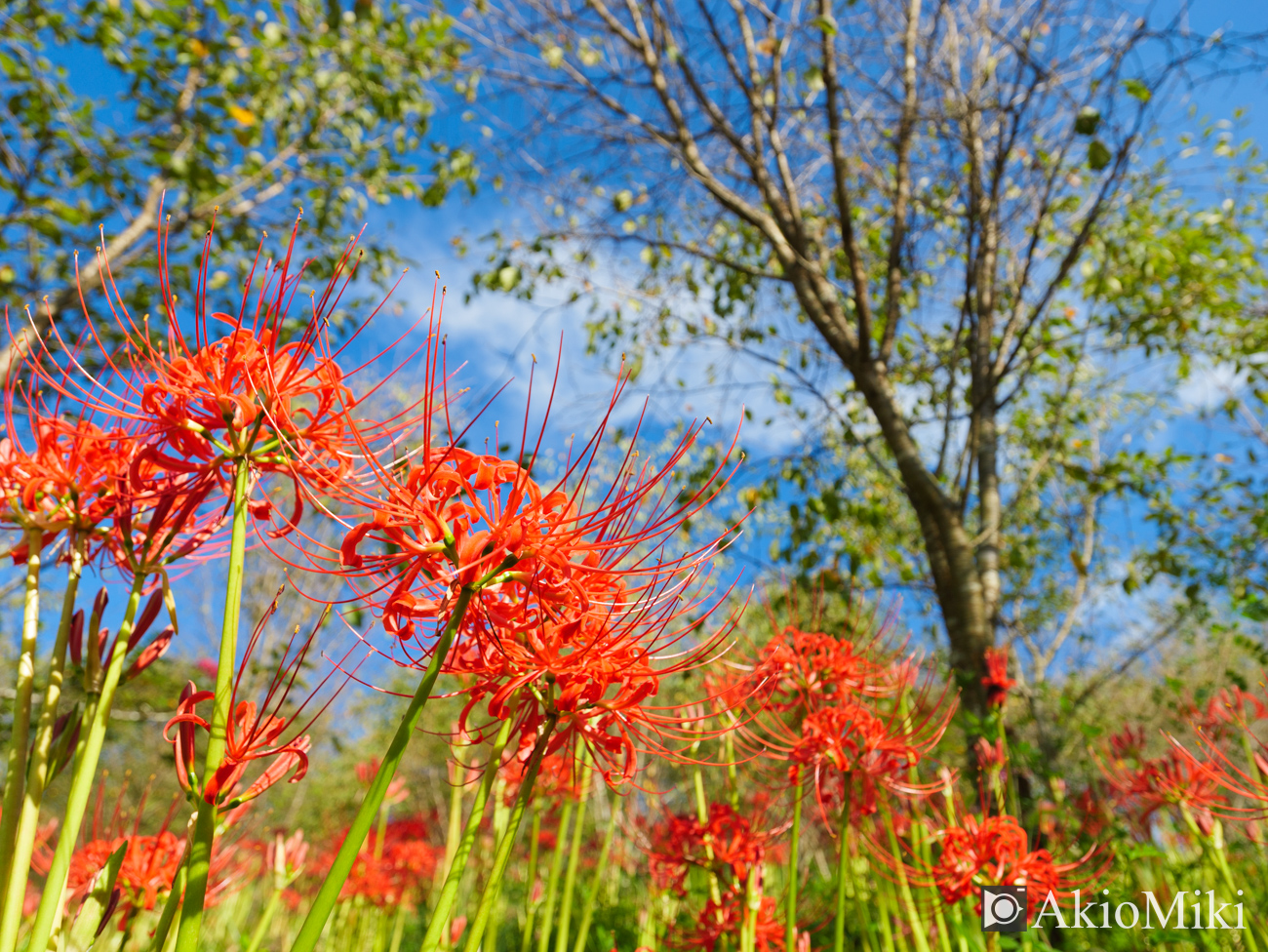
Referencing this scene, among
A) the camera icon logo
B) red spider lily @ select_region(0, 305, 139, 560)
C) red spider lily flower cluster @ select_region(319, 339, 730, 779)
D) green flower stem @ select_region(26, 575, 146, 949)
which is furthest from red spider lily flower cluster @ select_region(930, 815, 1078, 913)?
red spider lily @ select_region(0, 305, 139, 560)

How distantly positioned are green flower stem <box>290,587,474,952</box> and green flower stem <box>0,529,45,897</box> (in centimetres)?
29

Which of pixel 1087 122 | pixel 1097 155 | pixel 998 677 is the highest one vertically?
pixel 1087 122

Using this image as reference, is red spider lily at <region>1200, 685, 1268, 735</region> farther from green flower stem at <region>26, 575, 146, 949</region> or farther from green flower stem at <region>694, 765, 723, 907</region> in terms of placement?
green flower stem at <region>26, 575, 146, 949</region>

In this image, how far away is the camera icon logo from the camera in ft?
6.03

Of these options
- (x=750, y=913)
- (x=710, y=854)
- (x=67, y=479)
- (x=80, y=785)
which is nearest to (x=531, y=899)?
(x=710, y=854)

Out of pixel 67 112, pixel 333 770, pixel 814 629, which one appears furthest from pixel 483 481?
pixel 333 770

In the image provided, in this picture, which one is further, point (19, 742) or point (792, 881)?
point (792, 881)

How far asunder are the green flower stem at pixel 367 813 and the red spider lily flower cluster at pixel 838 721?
88cm

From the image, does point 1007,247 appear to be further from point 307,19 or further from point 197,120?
point 197,120

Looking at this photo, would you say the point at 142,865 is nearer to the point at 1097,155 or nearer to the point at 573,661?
the point at 573,661

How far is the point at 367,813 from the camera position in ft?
2.49

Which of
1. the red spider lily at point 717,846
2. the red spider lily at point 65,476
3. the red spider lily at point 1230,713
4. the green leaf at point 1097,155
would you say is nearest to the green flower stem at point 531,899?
the red spider lily at point 717,846

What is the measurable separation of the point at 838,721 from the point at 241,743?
131 cm

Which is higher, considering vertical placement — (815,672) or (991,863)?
(815,672)
